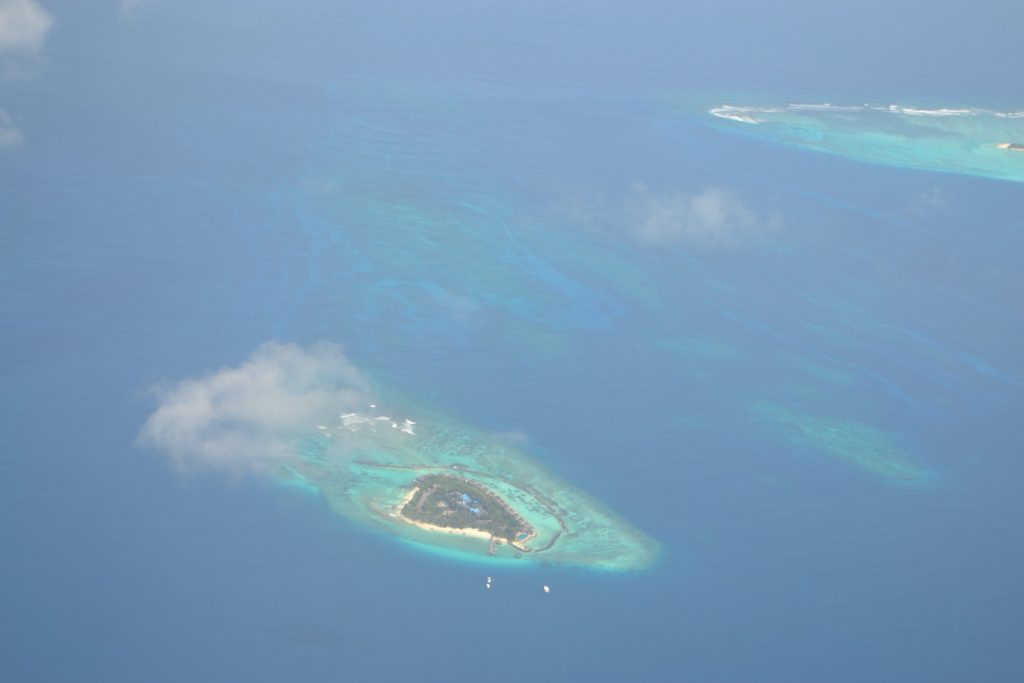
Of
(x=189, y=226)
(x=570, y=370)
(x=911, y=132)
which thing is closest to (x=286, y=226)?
(x=189, y=226)

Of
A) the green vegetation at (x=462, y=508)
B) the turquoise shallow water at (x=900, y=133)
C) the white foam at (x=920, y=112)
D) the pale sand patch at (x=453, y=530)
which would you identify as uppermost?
the white foam at (x=920, y=112)

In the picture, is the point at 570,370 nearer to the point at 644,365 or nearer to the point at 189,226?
the point at 644,365

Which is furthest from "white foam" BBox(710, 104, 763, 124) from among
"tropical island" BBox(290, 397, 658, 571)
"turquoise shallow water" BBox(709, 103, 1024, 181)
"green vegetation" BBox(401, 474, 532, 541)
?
"green vegetation" BBox(401, 474, 532, 541)

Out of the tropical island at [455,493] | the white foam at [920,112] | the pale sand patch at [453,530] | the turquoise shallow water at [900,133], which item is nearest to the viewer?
the tropical island at [455,493]

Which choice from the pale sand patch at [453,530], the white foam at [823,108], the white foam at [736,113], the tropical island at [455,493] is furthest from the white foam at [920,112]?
Result: the pale sand patch at [453,530]

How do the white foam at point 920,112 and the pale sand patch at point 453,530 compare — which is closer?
the pale sand patch at point 453,530

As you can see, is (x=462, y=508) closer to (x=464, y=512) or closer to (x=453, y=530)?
(x=464, y=512)

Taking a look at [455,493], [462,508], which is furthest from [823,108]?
[462,508]

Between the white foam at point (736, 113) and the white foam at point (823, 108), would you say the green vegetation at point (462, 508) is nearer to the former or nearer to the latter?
the white foam at point (736, 113)
